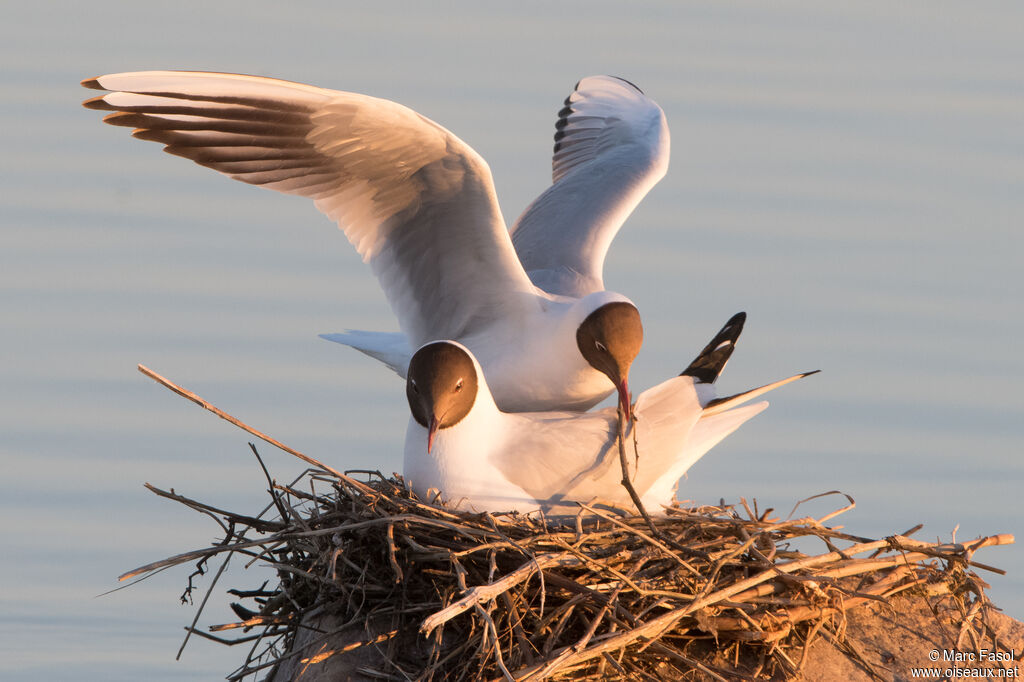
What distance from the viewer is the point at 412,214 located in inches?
293

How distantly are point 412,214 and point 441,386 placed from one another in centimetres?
174

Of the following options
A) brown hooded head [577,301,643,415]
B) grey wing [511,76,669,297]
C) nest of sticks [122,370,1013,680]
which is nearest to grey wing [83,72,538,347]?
brown hooded head [577,301,643,415]

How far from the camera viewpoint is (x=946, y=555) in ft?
18.2

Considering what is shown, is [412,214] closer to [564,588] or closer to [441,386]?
[441,386]

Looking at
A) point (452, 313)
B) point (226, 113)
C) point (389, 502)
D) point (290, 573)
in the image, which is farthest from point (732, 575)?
point (226, 113)

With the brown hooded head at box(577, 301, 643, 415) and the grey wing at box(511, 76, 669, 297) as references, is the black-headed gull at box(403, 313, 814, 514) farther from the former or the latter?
the grey wing at box(511, 76, 669, 297)

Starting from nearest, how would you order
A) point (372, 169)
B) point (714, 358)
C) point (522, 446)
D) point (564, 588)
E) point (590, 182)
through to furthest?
point (564, 588)
point (522, 446)
point (714, 358)
point (372, 169)
point (590, 182)

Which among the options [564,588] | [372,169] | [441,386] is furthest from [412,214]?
[564,588]

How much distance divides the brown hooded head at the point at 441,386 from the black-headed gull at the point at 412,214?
32.7 inches

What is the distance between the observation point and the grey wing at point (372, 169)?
674 centimetres

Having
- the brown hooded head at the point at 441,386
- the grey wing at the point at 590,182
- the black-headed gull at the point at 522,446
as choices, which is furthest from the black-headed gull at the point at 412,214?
the brown hooded head at the point at 441,386

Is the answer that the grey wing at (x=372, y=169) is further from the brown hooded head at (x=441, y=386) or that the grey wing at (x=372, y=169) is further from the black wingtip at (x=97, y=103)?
the brown hooded head at (x=441, y=386)

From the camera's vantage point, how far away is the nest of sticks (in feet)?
16.1

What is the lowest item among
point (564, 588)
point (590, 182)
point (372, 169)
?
point (564, 588)
